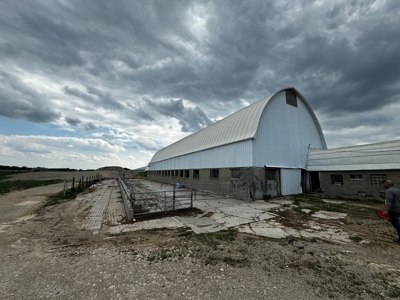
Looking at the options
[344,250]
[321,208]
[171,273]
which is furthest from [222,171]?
[171,273]

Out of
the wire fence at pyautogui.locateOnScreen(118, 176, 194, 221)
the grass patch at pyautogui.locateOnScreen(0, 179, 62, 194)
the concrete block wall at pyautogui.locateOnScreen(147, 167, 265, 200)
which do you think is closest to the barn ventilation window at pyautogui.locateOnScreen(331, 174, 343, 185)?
the concrete block wall at pyautogui.locateOnScreen(147, 167, 265, 200)

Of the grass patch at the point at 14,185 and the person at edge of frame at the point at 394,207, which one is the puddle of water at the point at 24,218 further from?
the grass patch at the point at 14,185

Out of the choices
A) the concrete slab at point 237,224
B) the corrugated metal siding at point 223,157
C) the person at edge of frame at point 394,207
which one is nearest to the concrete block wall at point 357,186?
the concrete slab at point 237,224

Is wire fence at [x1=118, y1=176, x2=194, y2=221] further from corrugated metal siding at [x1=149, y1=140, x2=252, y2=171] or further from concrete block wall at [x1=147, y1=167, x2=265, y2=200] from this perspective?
corrugated metal siding at [x1=149, y1=140, x2=252, y2=171]

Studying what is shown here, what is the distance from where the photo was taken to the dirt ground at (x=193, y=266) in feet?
11.1

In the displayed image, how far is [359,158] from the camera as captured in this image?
14508 millimetres

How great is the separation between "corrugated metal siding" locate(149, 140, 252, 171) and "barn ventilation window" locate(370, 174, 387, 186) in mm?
8948

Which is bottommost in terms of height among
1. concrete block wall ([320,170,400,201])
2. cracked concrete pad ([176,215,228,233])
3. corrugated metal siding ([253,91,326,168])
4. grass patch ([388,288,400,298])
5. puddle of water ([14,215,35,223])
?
puddle of water ([14,215,35,223])

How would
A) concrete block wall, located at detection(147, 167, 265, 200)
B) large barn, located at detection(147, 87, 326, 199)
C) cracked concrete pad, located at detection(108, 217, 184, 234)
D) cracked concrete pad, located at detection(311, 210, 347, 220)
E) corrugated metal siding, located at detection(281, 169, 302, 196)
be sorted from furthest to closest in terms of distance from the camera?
corrugated metal siding, located at detection(281, 169, 302, 196), large barn, located at detection(147, 87, 326, 199), concrete block wall, located at detection(147, 167, 265, 200), cracked concrete pad, located at detection(311, 210, 347, 220), cracked concrete pad, located at detection(108, 217, 184, 234)

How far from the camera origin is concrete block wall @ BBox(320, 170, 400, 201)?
12836 mm

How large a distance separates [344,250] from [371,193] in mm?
11974

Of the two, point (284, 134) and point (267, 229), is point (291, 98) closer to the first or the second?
point (284, 134)

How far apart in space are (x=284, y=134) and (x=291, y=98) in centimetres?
422

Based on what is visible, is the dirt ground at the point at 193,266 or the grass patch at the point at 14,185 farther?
the grass patch at the point at 14,185
